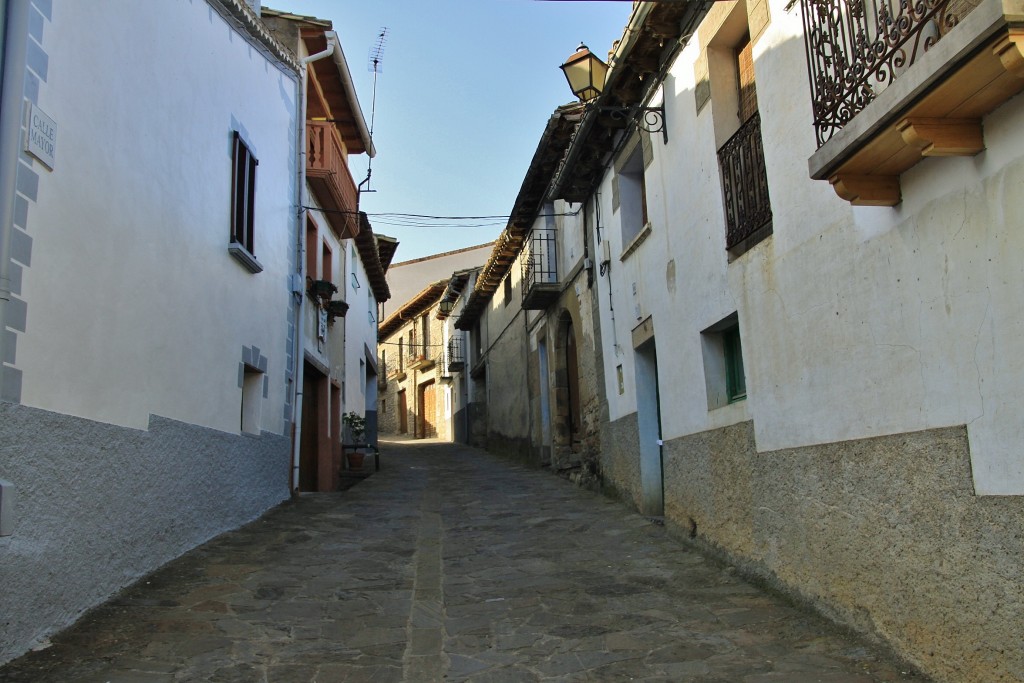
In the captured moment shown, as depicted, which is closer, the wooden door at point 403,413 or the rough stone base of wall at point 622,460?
the rough stone base of wall at point 622,460

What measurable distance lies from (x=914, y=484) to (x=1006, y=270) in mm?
1240

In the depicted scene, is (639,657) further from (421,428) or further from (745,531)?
(421,428)

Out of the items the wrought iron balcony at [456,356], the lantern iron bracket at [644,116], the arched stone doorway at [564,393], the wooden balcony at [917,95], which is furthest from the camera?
the wrought iron balcony at [456,356]

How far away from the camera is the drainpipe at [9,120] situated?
468 cm

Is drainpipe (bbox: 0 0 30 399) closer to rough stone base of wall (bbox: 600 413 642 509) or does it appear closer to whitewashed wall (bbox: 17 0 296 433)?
whitewashed wall (bbox: 17 0 296 433)

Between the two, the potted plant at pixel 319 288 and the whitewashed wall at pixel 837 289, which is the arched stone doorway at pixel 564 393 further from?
the whitewashed wall at pixel 837 289

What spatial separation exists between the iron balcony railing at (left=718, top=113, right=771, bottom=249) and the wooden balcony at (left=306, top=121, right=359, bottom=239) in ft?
23.4

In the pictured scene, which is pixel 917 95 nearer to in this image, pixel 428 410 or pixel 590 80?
pixel 590 80

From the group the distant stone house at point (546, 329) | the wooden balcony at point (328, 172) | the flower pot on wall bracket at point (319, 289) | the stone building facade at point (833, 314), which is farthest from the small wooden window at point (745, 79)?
the flower pot on wall bracket at point (319, 289)

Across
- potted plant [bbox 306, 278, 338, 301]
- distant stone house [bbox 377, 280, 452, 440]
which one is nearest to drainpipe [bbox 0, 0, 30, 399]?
potted plant [bbox 306, 278, 338, 301]

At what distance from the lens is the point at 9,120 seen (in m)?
4.83

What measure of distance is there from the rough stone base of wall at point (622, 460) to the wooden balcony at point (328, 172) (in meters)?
5.50

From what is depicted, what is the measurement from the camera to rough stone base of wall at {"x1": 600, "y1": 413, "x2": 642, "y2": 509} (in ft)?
31.7

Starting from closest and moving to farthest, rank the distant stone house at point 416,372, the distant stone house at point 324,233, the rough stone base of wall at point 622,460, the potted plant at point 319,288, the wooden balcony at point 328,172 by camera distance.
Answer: the rough stone base of wall at point 622,460, the distant stone house at point 324,233, the wooden balcony at point 328,172, the potted plant at point 319,288, the distant stone house at point 416,372
